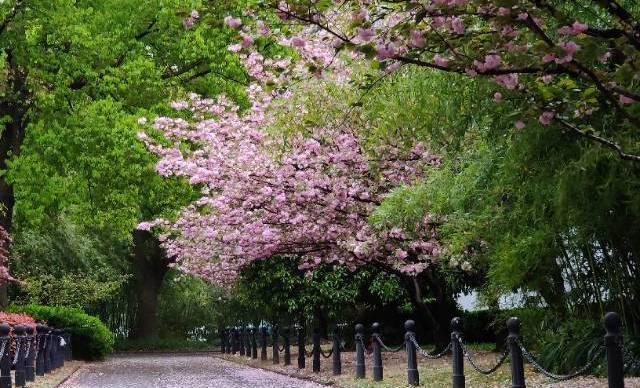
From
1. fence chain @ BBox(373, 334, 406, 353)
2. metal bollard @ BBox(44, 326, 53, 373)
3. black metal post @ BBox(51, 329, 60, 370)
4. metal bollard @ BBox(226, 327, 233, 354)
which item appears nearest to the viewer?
fence chain @ BBox(373, 334, 406, 353)

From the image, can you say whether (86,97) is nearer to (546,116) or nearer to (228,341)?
(228,341)

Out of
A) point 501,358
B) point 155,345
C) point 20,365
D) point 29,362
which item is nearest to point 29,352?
point 29,362

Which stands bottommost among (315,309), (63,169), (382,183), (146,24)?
(315,309)

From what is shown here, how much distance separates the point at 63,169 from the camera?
919 inches

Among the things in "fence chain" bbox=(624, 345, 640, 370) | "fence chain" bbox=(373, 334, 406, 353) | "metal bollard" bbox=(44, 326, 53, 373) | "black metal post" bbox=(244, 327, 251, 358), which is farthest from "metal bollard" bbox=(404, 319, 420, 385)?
"black metal post" bbox=(244, 327, 251, 358)

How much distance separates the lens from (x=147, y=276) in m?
42.3

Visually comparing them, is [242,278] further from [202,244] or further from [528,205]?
[528,205]

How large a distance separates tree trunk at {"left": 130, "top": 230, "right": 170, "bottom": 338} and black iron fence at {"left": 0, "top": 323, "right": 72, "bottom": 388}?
698 inches

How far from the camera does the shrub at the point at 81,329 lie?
24.2 metres

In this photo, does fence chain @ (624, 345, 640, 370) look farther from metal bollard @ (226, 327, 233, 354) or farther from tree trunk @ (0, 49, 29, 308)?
metal bollard @ (226, 327, 233, 354)

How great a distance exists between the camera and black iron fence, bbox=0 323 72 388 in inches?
489

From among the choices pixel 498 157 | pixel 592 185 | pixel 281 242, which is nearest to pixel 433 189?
pixel 498 157

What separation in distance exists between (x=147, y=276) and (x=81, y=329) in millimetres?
16809

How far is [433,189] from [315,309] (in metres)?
13.3
